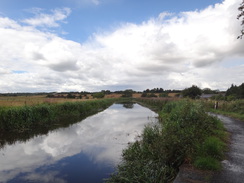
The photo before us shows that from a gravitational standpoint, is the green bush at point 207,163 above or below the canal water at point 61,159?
above

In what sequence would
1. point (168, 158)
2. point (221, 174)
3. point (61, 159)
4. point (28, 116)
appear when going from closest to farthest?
point (221, 174), point (168, 158), point (61, 159), point (28, 116)

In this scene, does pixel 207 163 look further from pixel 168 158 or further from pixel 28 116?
pixel 28 116

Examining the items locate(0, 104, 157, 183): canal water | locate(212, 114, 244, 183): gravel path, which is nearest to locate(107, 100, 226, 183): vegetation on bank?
locate(212, 114, 244, 183): gravel path

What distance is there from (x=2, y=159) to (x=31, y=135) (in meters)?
4.28

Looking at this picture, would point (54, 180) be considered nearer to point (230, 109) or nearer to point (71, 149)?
point (71, 149)

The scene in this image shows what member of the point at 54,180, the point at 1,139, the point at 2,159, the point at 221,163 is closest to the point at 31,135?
the point at 1,139

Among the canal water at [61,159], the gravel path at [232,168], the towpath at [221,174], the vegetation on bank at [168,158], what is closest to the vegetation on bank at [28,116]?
the canal water at [61,159]

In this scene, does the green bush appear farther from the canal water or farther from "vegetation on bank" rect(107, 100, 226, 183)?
the canal water

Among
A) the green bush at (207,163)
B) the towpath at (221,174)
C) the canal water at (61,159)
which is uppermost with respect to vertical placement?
the green bush at (207,163)

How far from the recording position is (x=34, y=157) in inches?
331

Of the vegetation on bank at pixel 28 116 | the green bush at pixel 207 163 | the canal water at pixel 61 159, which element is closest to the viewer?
the green bush at pixel 207 163

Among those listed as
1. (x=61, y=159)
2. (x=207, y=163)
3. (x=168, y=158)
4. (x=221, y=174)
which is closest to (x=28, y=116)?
(x=61, y=159)

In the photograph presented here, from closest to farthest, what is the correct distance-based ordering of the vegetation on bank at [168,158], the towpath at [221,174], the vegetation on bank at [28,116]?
the towpath at [221,174]
the vegetation on bank at [168,158]
the vegetation on bank at [28,116]

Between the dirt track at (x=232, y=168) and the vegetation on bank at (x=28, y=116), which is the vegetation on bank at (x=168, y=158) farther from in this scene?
the vegetation on bank at (x=28, y=116)
